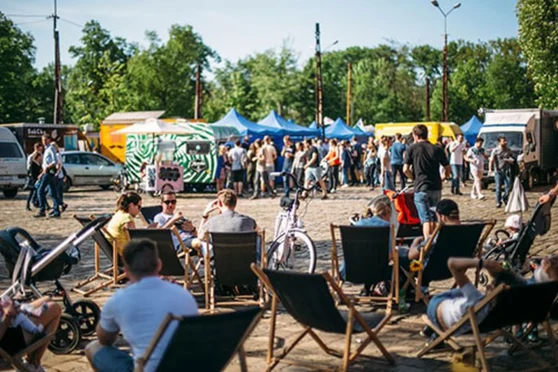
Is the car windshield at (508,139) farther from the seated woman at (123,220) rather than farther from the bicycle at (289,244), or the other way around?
the seated woman at (123,220)

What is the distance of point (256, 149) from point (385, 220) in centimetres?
1951

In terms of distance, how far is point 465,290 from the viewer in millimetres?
5664

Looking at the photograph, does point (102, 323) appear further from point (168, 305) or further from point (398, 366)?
point (398, 366)

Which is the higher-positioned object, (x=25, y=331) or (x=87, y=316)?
(x=25, y=331)

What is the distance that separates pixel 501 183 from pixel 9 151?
49.1 ft

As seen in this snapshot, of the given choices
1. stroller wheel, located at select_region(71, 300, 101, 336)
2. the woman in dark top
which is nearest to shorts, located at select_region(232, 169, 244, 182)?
the woman in dark top

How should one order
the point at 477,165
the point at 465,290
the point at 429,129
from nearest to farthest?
the point at 465,290 < the point at 477,165 < the point at 429,129

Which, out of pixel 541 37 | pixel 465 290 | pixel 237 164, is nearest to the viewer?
pixel 465 290

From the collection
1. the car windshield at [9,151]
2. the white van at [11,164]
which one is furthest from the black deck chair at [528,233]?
the car windshield at [9,151]

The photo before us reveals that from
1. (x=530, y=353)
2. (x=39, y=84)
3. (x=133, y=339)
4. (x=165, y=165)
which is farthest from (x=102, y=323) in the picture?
(x=39, y=84)

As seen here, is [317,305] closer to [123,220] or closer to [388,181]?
[123,220]

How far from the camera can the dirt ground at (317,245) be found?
6109 mm

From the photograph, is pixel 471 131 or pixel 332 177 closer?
pixel 332 177

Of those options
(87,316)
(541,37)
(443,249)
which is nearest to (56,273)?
(87,316)
